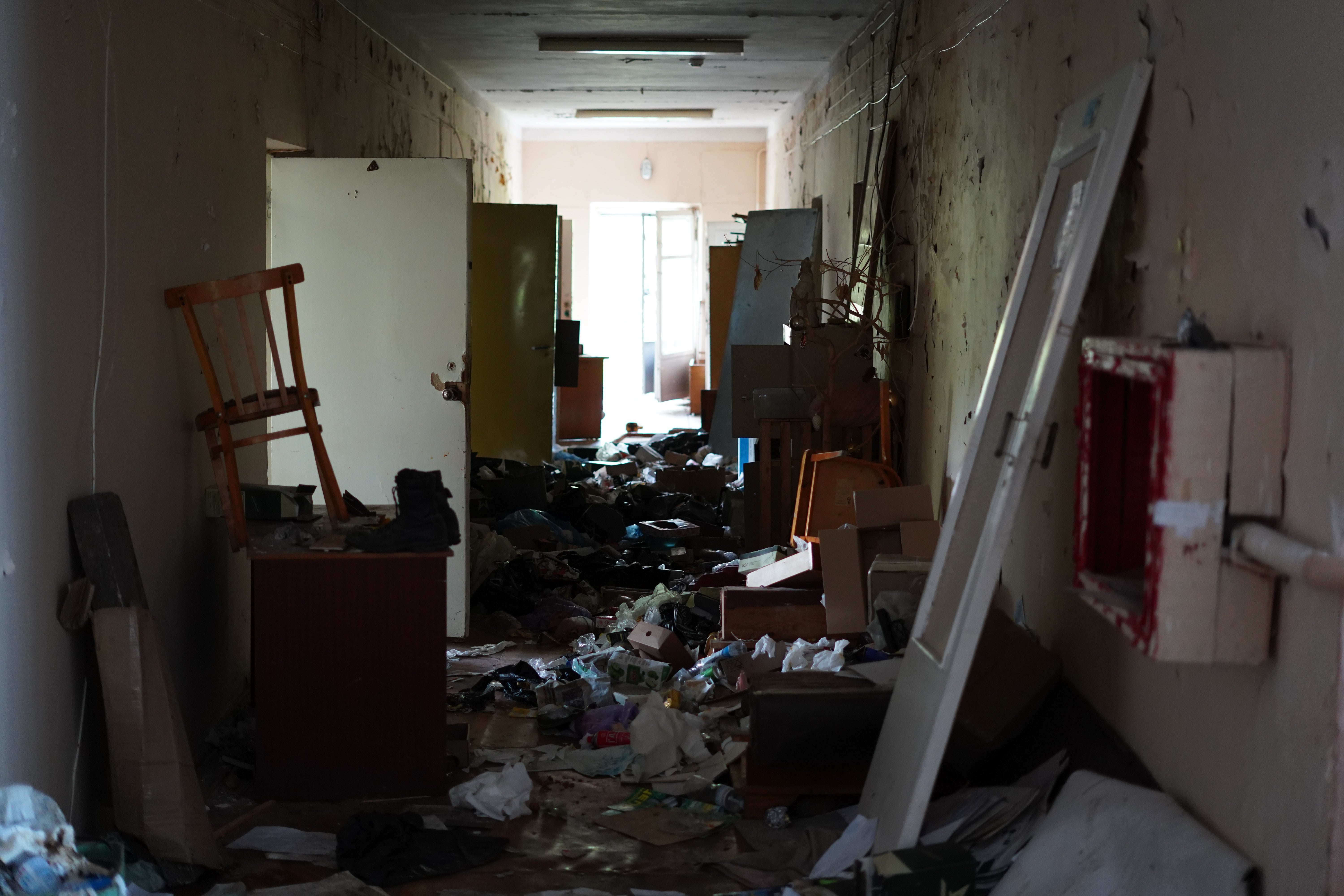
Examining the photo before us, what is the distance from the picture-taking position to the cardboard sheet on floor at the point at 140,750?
2.59 metres

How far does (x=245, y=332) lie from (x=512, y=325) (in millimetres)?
4336

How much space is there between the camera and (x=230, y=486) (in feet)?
10.6

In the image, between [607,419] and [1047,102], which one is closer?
[1047,102]

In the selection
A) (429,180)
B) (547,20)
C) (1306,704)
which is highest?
(547,20)

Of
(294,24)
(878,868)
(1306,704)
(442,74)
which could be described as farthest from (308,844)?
(442,74)

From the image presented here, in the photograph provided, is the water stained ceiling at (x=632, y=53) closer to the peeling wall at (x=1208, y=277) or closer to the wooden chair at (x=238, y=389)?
the peeling wall at (x=1208, y=277)

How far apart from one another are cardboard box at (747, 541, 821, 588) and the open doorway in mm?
6837

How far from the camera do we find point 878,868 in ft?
7.13

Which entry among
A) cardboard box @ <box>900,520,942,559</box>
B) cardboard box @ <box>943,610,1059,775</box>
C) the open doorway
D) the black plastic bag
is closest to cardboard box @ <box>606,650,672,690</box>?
cardboard box @ <box>900,520,942,559</box>

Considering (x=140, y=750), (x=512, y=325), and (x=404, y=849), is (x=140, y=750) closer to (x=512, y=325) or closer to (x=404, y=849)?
(x=404, y=849)

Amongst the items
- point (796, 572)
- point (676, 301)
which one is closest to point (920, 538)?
point (796, 572)

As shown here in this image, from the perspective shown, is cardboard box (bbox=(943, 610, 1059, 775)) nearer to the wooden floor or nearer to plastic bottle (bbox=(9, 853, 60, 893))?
the wooden floor

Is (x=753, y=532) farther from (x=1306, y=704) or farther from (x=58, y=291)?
(x=1306, y=704)

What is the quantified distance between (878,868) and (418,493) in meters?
1.62
